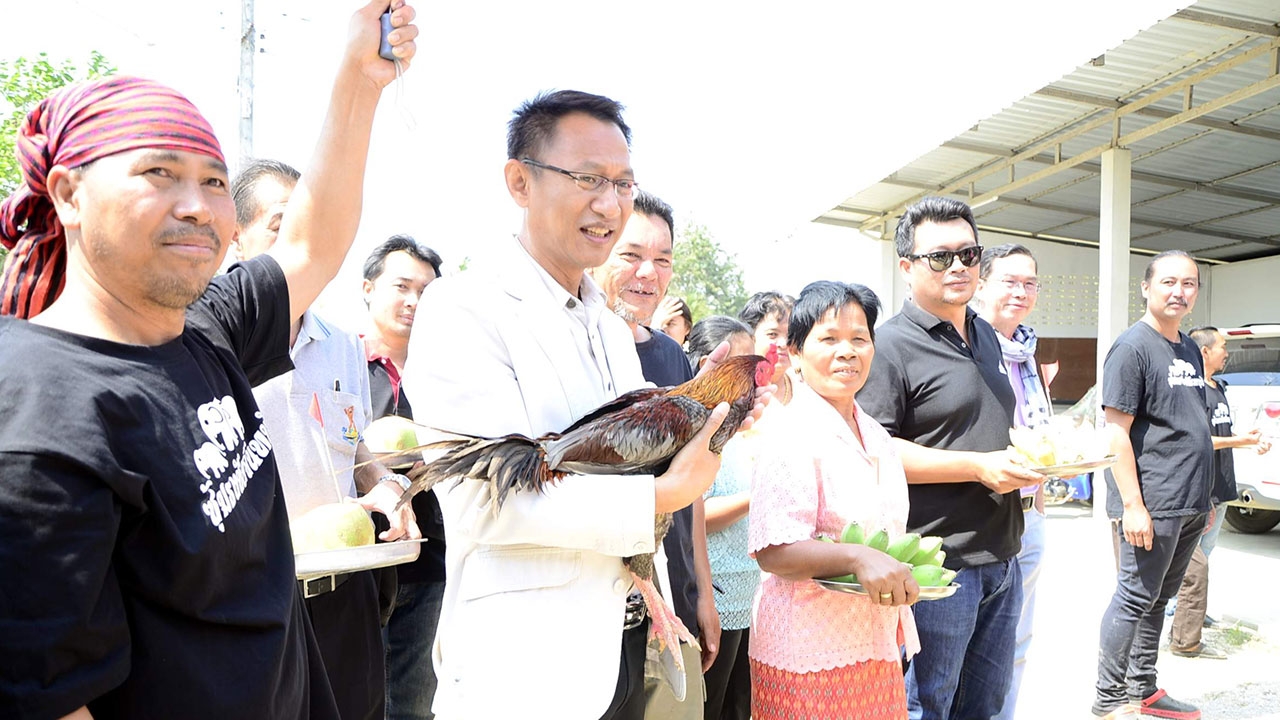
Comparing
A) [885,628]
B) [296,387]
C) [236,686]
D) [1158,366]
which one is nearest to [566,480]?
[236,686]

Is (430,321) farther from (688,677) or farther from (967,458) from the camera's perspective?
(967,458)

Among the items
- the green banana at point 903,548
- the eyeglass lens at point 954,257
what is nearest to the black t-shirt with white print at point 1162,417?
the eyeglass lens at point 954,257

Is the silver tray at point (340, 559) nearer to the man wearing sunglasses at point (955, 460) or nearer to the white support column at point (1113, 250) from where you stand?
the man wearing sunglasses at point (955, 460)

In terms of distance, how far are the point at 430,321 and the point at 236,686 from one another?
0.90m

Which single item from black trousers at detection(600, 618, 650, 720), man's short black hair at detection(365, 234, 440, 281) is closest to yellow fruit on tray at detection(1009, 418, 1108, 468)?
black trousers at detection(600, 618, 650, 720)

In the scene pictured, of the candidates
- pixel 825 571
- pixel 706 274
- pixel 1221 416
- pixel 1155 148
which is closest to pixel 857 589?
pixel 825 571

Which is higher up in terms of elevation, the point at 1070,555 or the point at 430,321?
the point at 430,321

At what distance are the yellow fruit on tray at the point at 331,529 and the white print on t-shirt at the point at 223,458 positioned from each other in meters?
0.60

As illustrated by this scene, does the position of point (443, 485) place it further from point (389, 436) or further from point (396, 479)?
point (396, 479)

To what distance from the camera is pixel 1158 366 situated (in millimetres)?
4801

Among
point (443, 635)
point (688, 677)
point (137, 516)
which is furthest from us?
point (688, 677)

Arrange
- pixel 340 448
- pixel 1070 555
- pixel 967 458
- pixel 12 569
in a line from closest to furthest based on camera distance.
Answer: pixel 12 569 → pixel 340 448 → pixel 967 458 → pixel 1070 555

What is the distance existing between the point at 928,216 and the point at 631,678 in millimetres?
2628

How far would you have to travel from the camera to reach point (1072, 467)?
3510 millimetres
